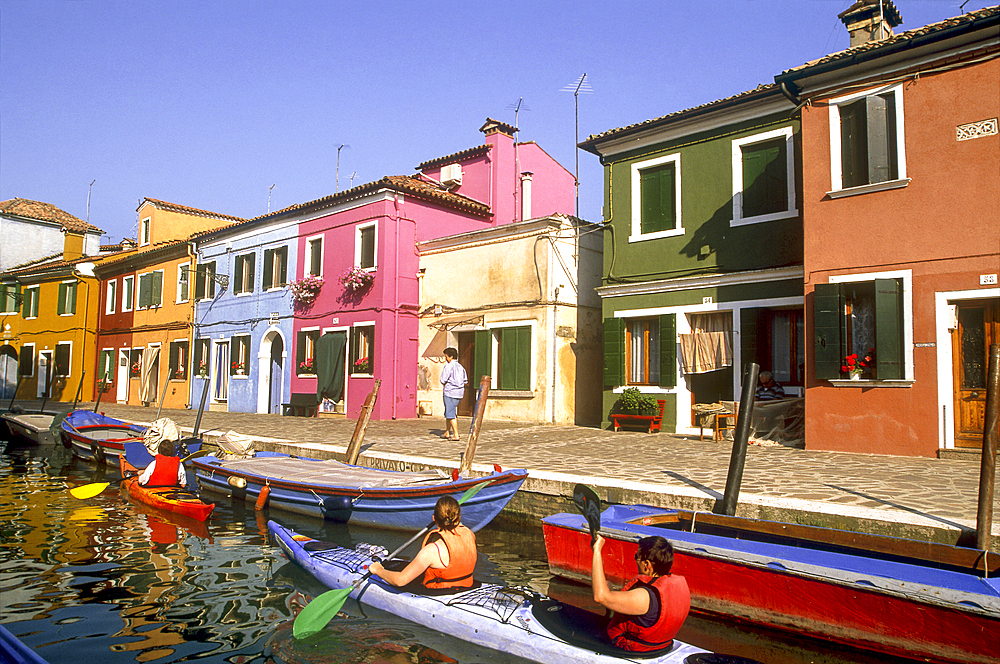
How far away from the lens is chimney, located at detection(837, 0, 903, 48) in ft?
41.7

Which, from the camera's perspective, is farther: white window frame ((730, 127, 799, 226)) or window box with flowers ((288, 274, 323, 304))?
window box with flowers ((288, 274, 323, 304))

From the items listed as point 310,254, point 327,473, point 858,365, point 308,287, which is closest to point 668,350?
point 858,365

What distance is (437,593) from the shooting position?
546cm

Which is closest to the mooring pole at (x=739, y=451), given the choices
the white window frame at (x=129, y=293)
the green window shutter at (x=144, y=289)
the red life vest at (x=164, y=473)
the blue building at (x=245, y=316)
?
the red life vest at (x=164, y=473)

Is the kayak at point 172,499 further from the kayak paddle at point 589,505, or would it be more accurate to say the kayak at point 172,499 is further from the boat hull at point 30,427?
the boat hull at point 30,427

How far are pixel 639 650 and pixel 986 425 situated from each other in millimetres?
4170

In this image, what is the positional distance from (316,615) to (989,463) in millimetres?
5755

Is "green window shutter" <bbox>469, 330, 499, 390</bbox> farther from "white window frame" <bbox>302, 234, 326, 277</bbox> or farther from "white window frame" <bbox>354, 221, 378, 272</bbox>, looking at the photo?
"white window frame" <bbox>302, 234, 326, 277</bbox>

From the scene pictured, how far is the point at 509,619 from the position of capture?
4926 mm

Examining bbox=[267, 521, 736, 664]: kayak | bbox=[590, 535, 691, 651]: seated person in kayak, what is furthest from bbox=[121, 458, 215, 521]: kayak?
bbox=[590, 535, 691, 651]: seated person in kayak

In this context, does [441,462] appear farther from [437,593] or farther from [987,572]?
[987,572]

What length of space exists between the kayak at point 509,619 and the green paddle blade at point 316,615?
39 cm

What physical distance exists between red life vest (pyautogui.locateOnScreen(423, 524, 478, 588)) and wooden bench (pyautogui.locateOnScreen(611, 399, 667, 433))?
9855mm

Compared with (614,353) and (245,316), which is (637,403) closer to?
(614,353)
